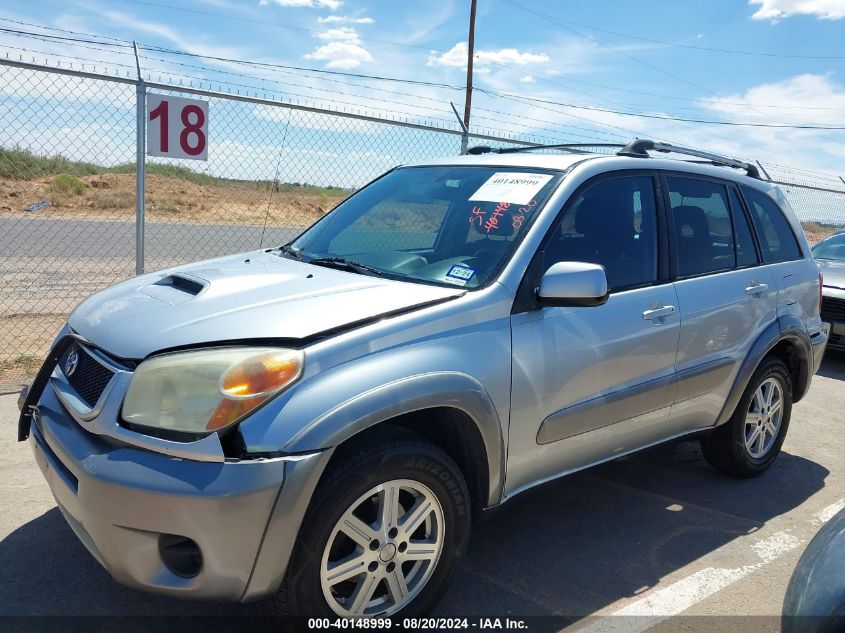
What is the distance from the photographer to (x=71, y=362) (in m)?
2.88

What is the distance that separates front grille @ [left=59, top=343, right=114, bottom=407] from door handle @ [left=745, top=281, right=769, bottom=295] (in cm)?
340

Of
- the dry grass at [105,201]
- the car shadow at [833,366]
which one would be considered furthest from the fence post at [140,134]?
the dry grass at [105,201]

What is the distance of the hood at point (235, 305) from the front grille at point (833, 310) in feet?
21.7

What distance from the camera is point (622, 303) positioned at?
3.49 metres

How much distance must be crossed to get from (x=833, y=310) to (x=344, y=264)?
6.72 metres

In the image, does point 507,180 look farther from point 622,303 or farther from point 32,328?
point 32,328

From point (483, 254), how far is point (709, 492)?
2308 millimetres

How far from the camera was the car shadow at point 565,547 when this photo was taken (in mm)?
3016

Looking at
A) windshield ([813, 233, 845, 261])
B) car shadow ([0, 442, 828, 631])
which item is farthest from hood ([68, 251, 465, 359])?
windshield ([813, 233, 845, 261])

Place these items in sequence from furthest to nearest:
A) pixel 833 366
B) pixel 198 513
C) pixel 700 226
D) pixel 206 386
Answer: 1. pixel 833 366
2. pixel 700 226
3. pixel 206 386
4. pixel 198 513

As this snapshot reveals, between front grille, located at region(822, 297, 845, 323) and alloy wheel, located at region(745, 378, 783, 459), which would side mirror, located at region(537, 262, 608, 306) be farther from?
front grille, located at region(822, 297, 845, 323)

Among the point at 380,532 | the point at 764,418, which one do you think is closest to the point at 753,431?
the point at 764,418

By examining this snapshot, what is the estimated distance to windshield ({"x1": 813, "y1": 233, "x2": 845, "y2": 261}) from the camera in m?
9.41

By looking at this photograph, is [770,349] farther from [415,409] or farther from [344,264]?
[415,409]
